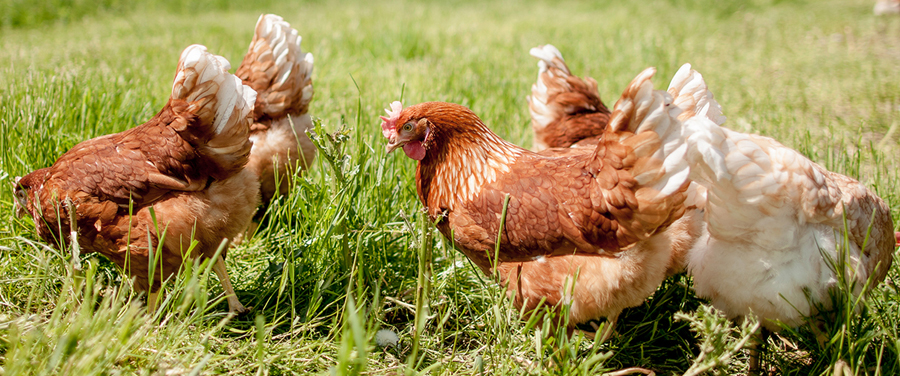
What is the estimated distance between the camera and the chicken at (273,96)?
3191 mm

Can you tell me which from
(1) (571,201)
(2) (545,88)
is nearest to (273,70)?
(2) (545,88)

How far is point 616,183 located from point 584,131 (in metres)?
1.40

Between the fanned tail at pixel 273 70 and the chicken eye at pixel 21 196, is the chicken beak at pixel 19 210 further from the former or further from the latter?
the fanned tail at pixel 273 70

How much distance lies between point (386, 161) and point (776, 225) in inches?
71.5

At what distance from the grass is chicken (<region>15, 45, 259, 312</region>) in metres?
0.16

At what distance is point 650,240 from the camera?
6.51 ft

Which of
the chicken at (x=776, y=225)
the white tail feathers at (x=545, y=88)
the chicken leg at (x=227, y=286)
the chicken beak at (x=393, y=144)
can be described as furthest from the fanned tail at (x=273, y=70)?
the chicken at (x=776, y=225)

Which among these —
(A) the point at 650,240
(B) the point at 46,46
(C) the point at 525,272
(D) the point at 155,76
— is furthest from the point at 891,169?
(B) the point at 46,46

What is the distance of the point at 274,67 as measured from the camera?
10.7ft

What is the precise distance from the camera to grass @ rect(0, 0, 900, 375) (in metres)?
1.78

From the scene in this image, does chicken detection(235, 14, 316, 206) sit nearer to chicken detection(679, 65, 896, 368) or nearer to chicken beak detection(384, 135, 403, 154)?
chicken beak detection(384, 135, 403, 154)

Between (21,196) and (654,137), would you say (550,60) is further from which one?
(21,196)

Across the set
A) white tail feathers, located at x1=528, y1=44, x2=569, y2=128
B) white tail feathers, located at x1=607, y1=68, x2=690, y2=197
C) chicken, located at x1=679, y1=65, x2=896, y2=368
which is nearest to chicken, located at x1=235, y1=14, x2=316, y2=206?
white tail feathers, located at x1=528, y1=44, x2=569, y2=128

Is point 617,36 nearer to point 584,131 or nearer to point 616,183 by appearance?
point 584,131
